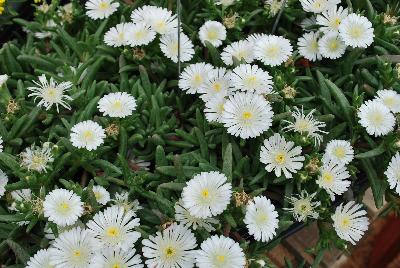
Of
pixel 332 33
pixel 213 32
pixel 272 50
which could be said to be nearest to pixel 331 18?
pixel 332 33

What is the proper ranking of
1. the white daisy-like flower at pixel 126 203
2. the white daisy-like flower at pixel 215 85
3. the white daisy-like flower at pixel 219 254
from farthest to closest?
1. the white daisy-like flower at pixel 215 85
2. the white daisy-like flower at pixel 126 203
3. the white daisy-like flower at pixel 219 254

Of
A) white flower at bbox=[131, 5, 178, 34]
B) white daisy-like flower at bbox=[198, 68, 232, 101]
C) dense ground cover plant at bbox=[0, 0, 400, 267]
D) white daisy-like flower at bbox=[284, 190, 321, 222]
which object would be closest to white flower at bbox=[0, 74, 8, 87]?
dense ground cover plant at bbox=[0, 0, 400, 267]

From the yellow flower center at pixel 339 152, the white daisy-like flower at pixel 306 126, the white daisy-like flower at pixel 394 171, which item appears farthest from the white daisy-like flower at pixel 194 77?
the white daisy-like flower at pixel 394 171

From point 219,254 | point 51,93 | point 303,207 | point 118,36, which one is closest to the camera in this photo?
point 219,254

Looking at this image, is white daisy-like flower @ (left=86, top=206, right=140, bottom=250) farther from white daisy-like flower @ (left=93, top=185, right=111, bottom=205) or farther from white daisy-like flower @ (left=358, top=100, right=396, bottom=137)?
white daisy-like flower @ (left=358, top=100, right=396, bottom=137)

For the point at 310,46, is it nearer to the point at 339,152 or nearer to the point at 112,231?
the point at 339,152

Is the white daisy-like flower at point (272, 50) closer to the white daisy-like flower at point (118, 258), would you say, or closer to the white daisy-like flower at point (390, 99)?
the white daisy-like flower at point (390, 99)
